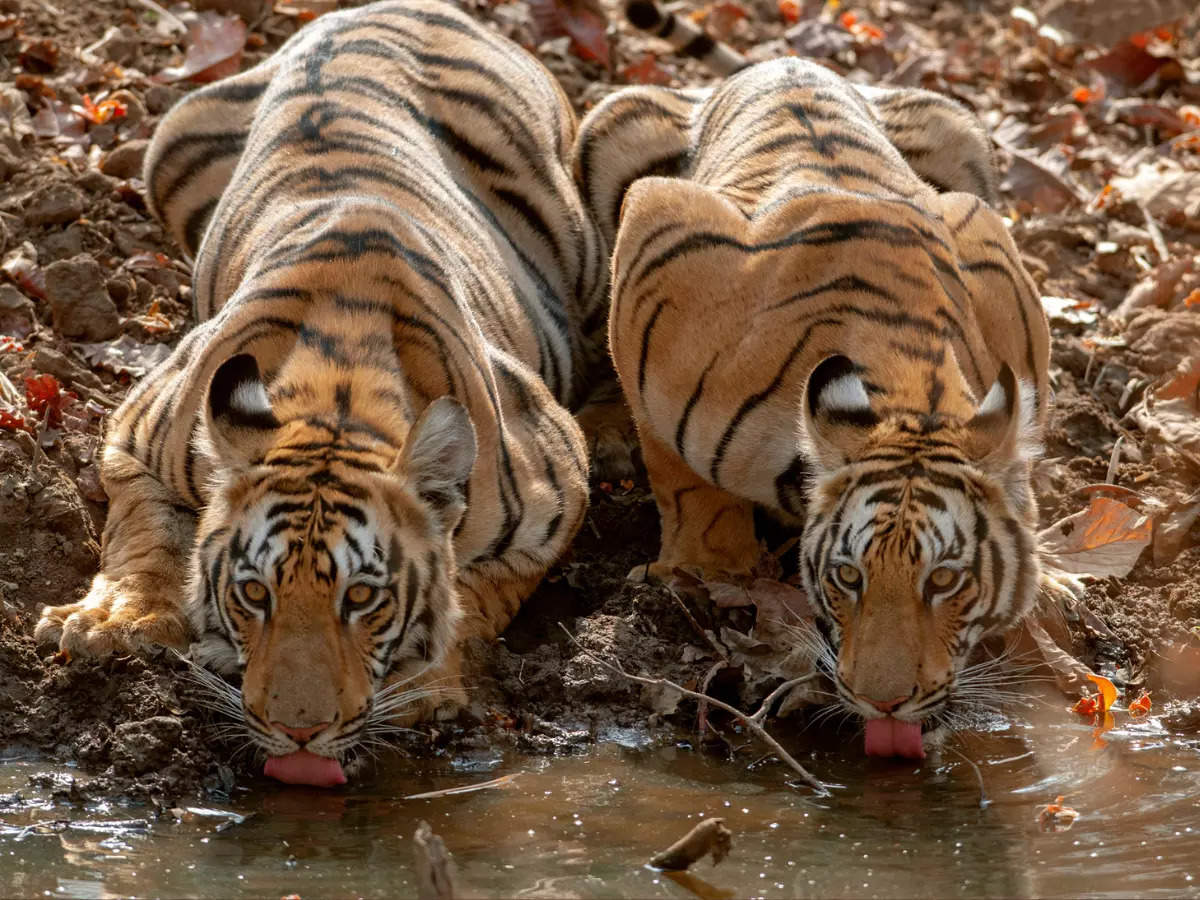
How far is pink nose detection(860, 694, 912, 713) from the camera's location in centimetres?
451

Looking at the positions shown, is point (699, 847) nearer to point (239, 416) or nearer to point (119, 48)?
point (239, 416)

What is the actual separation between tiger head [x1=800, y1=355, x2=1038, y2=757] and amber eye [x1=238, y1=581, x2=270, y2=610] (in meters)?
1.43

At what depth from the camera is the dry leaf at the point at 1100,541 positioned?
5766 mm

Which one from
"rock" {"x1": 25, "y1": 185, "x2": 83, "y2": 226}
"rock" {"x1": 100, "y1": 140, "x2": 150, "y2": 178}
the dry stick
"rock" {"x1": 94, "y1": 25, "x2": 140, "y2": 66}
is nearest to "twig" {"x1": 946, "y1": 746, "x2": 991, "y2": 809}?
the dry stick

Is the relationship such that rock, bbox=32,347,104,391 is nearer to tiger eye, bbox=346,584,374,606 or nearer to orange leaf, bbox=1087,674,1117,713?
tiger eye, bbox=346,584,374,606

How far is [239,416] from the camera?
4.52 meters

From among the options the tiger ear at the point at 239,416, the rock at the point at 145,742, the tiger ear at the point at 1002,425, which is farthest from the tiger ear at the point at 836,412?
the rock at the point at 145,742

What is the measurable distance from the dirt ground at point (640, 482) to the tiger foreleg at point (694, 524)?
111mm

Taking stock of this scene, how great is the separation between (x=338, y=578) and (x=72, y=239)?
3.23 meters

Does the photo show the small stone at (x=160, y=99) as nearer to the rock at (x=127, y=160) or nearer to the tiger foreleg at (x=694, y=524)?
the rock at (x=127, y=160)

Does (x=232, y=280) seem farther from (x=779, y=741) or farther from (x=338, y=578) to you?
(x=779, y=741)

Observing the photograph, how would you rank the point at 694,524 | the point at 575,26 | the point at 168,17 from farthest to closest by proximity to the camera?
1. the point at 575,26
2. the point at 168,17
3. the point at 694,524

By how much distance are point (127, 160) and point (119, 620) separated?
10.2 ft

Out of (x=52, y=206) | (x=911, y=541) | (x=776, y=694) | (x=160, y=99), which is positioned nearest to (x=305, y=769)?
(x=776, y=694)
